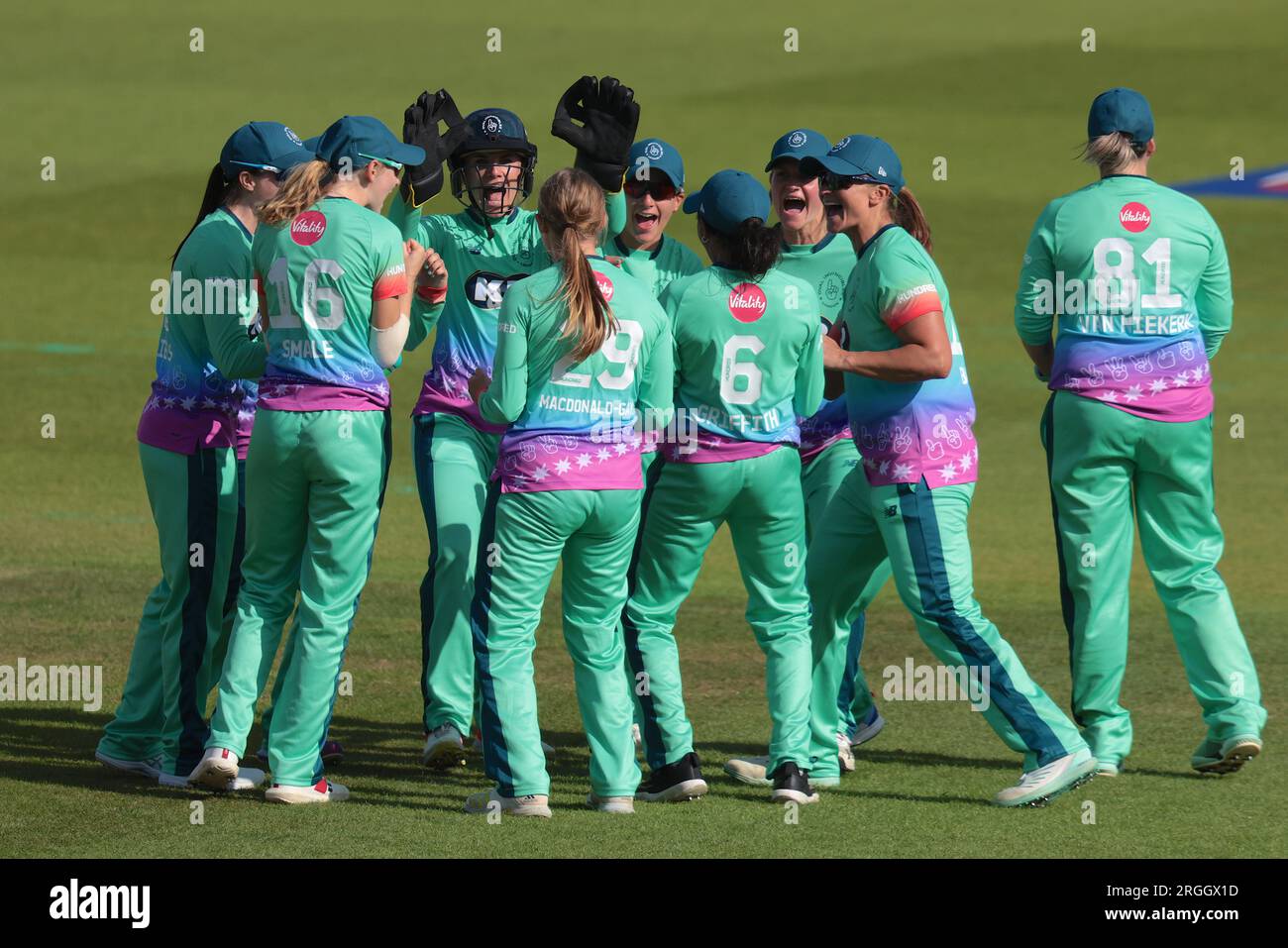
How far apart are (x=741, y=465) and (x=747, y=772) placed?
1.22m

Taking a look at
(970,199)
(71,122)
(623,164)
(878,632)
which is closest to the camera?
(623,164)

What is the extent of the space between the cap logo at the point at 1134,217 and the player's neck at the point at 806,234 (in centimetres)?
119

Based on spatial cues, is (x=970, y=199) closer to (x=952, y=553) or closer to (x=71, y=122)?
(x=71, y=122)

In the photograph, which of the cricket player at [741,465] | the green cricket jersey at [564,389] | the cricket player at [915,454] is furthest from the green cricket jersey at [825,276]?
the green cricket jersey at [564,389]

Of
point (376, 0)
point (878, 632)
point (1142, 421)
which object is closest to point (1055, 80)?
point (376, 0)

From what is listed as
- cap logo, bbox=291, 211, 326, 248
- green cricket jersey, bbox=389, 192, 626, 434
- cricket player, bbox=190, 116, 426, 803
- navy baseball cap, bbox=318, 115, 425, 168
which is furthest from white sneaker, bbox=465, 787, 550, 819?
navy baseball cap, bbox=318, 115, 425, 168

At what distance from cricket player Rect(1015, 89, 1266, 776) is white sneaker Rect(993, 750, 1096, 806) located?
500 mm

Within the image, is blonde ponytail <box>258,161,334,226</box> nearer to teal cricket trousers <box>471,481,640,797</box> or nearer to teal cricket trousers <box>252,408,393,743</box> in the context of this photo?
teal cricket trousers <box>252,408,393,743</box>

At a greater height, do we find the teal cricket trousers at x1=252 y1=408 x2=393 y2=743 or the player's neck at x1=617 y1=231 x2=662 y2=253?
the player's neck at x1=617 y1=231 x2=662 y2=253

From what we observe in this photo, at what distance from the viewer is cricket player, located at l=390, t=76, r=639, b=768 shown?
293 inches

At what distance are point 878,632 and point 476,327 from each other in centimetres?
323

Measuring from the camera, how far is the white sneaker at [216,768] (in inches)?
259

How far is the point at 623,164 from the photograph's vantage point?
7.59 metres
